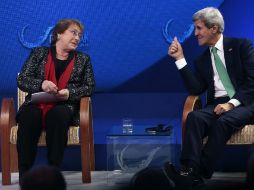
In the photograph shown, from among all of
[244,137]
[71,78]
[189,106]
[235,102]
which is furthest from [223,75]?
[71,78]

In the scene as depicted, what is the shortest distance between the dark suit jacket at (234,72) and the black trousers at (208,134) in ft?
0.52

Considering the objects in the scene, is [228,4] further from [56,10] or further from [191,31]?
[56,10]

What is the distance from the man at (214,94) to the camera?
2982 millimetres

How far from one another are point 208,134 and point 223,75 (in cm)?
51

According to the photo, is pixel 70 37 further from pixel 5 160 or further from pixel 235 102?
pixel 235 102

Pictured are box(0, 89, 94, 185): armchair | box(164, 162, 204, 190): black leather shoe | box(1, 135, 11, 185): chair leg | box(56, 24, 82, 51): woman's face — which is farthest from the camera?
box(56, 24, 82, 51): woman's face

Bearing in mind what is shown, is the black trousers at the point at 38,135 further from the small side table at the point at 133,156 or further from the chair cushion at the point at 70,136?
the small side table at the point at 133,156

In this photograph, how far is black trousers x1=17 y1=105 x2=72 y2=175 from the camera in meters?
3.19

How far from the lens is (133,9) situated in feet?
13.1

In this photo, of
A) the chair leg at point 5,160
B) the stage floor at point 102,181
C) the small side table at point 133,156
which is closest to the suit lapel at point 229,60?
the small side table at point 133,156

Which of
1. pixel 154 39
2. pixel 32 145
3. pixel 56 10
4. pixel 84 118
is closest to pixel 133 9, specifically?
pixel 154 39

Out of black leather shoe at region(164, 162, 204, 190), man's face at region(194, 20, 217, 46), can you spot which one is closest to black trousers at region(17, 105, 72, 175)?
black leather shoe at region(164, 162, 204, 190)

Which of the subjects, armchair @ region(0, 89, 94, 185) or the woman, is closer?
the woman

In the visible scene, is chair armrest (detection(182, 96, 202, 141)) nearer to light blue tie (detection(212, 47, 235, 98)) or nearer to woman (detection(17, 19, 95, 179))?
light blue tie (detection(212, 47, 235, 98))
